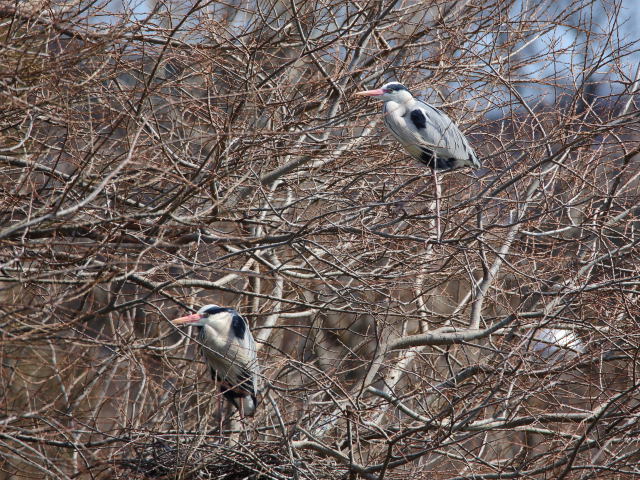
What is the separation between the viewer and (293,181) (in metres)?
5.75

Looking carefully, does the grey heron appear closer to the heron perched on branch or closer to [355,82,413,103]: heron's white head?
the heron perched on branch

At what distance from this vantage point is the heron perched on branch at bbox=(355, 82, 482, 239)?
5.05 meters

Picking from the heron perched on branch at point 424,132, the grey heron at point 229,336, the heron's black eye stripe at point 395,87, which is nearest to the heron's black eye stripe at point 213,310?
the grey heron at point 229,336

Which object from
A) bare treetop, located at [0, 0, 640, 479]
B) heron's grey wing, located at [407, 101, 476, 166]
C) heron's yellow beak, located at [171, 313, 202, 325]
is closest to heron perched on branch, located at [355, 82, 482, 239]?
heron's grey wing, located at [407, 101, 476, 166]

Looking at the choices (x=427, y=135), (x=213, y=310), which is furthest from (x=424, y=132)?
(x=213, y=310)

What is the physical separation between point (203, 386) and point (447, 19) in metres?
3.37

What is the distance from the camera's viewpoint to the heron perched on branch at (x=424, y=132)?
5055 mm

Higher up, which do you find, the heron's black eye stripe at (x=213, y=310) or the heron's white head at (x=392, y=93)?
the heron's white head at (x=392, y=93)

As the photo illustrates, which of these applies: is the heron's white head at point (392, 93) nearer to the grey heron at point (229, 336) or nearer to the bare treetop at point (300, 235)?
the bare treetop at point (300, 235)

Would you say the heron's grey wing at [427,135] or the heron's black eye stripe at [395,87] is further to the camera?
the heron's black eye stripe at [395,87]

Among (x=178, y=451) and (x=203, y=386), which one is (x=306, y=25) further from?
(x=178, y=451)

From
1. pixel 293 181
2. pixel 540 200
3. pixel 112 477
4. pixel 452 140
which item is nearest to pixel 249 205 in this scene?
pixel 293 181

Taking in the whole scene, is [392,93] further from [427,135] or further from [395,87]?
[427,135]

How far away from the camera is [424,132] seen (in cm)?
507
